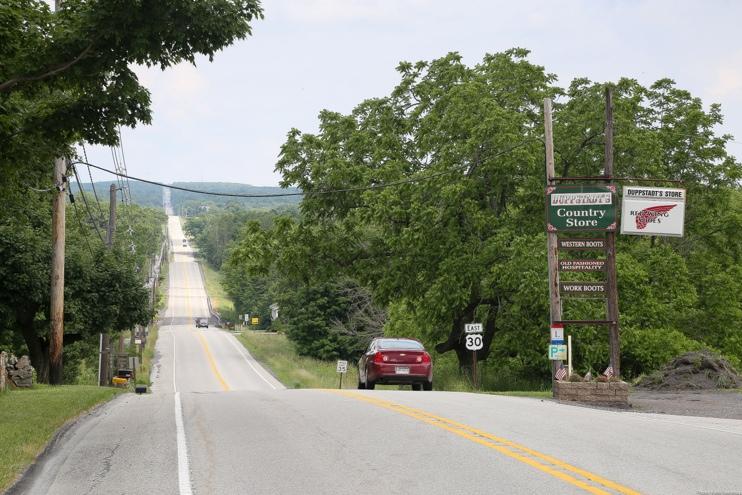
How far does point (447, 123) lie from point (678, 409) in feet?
56.8

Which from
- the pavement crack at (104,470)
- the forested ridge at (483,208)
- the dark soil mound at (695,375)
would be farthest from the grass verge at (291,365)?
the pavement crack at (104,470)

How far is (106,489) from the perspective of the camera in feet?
28.2

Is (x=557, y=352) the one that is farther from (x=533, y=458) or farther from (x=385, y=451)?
(x=533, y=458)

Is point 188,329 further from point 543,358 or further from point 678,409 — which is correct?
point 678,409

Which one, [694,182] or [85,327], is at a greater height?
[694,182]

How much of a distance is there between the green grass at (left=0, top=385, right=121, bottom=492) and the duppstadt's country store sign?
11.9 metres

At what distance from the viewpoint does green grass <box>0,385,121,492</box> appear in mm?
10376

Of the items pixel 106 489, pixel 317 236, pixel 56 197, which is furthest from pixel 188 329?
pixel 106 489

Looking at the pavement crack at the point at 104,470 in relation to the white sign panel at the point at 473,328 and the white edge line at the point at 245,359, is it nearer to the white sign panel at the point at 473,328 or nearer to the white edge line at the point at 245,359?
the white sign panel at the point at 473,328

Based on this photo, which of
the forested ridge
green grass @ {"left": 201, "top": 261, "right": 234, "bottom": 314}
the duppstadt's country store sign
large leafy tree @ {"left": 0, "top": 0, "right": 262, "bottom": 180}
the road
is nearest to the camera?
the road

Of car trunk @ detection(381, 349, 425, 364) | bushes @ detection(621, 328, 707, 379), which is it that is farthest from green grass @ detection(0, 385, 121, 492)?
bushes @ detection(621, 328, 707, 379)

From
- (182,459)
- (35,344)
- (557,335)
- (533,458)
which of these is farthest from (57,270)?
(533,458)

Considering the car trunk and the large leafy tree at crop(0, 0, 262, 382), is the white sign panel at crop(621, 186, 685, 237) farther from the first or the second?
the large leafy tree at crop(0, 0, 262, 382)

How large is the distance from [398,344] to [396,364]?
2.28 feet
